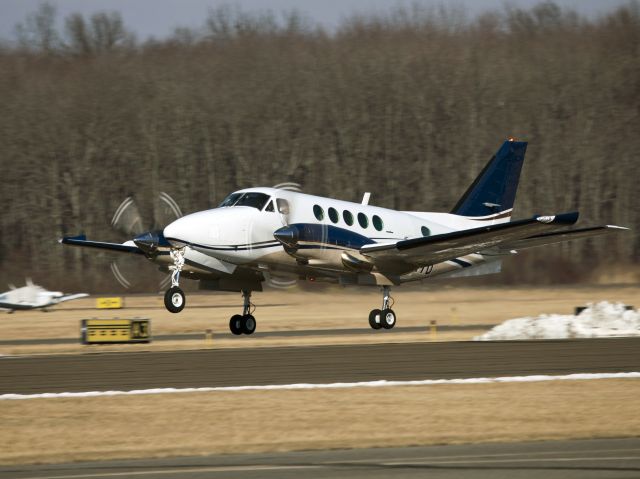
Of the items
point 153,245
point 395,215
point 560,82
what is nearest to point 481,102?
point 560,82

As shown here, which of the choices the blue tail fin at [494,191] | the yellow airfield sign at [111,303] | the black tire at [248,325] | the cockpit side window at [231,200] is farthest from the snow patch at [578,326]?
the yellow airfield sign at [111,303]

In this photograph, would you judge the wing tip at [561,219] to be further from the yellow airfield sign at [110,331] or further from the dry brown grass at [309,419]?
the yellow airfield sign at [110,331]

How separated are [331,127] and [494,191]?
4128 centimetres

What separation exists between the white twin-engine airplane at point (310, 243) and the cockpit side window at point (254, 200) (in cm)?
3

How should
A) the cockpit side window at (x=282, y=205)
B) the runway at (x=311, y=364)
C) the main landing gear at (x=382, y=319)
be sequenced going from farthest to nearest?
the main landing gear at (x=382, y=319)
the cockpit side window at (x=282, y=205)
the runway at (x=311, y=364)

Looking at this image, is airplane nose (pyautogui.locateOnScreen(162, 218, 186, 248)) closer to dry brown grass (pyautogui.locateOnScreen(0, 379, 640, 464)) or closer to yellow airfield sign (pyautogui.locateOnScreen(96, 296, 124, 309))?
dry brown grass (pyautogui.locateOnScreen(0, 379, 640, 464))

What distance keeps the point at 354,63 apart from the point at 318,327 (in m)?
43.6

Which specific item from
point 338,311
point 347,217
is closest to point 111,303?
point 338,311

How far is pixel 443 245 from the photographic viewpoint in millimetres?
30203

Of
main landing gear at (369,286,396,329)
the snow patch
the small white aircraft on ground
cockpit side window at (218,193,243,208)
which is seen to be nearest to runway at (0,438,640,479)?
cockpit side window at (218,193,243,208)

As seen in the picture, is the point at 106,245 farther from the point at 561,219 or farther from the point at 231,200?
the point at 561,219

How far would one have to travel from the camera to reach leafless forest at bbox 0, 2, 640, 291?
71.8 m

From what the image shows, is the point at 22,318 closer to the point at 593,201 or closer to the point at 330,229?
the point at 330,229

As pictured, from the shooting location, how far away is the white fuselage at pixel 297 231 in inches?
1101
